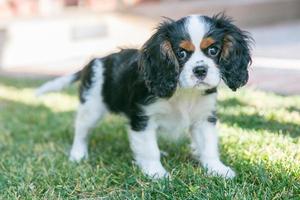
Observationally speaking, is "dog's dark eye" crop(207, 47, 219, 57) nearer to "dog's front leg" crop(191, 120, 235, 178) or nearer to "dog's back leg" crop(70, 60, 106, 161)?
"dog's front leg" crop(191, 120, 235, 178)

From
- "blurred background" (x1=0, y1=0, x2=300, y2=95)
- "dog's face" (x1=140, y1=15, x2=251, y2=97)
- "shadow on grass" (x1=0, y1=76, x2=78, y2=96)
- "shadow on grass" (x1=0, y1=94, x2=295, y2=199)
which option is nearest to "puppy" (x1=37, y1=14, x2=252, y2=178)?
"dog's face" (x1=140, y1=15, x2=251, y2=97)

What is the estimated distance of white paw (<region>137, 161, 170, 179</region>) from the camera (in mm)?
3719

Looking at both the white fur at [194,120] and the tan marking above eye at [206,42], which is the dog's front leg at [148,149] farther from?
the tan marking above eye at [206,42]

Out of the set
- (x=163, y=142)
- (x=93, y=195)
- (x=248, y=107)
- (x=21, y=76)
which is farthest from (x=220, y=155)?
(x=21, y=76)

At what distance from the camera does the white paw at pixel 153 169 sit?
3719 mm

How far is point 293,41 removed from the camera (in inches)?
426

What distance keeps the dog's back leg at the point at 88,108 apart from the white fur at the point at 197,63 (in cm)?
116

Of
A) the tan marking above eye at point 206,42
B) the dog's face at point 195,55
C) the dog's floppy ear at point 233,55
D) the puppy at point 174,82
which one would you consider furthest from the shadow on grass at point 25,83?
the tan marking above eye at point 206,42

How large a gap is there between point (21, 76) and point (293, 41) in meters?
4.81

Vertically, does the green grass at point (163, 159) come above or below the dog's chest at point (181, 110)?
below

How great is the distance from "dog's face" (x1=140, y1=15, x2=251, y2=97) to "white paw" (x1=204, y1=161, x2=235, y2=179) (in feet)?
1.68

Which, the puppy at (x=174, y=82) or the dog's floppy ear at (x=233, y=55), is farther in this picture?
the dog's floppy ear at (x=233, y=55)

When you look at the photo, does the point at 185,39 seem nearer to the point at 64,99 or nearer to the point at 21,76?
the point at 64,99

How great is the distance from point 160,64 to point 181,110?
0.42m
